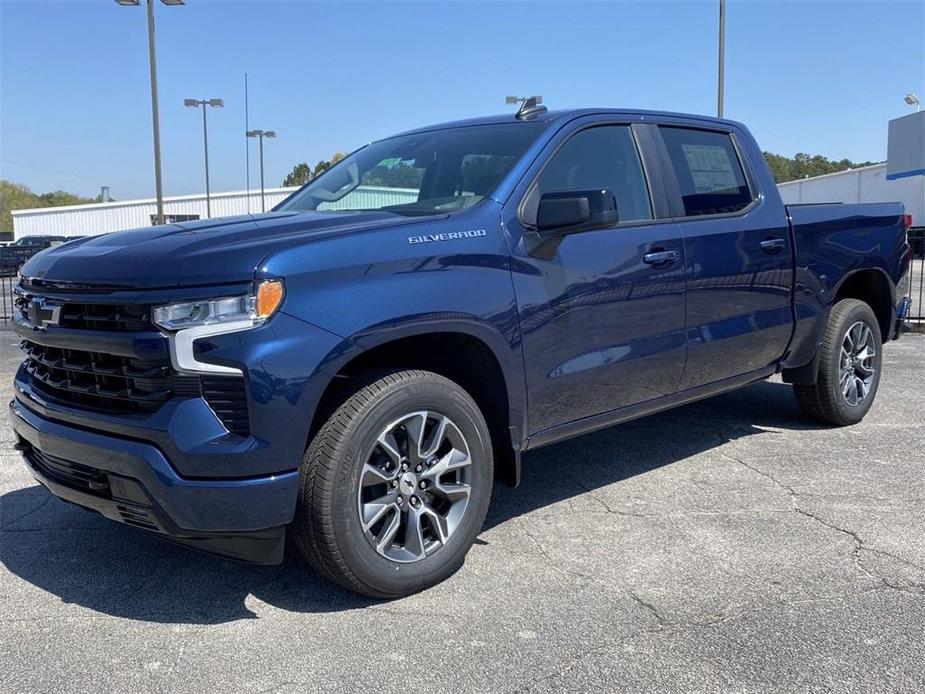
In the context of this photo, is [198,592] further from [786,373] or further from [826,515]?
[786,373]

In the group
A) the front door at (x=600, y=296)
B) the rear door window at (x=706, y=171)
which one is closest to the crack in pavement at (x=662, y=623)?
the front door at (x=600, y=296)

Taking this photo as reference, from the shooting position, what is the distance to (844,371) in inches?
231

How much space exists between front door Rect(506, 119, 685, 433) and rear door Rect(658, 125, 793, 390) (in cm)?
18

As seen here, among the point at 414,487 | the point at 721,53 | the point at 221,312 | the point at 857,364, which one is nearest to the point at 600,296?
the point at 414,487

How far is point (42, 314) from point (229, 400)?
40.2 inches

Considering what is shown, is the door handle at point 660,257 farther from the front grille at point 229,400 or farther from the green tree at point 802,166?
the green tree at point 802,166

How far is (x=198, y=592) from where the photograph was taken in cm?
349

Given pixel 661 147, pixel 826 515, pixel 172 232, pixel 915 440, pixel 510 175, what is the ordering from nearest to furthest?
pixel 172 232 → pixel 510 175 → pixel 826 515 → pixel 661 147 → pixel 915 440

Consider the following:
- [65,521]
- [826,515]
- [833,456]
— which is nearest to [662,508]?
[826,515]

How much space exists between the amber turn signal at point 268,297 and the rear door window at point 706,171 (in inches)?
97.1

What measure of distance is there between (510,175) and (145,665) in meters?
2.41

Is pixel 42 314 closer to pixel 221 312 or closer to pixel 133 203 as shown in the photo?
pixel 221 312

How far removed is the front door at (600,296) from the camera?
373cm

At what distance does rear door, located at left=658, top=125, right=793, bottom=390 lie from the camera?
453cm
